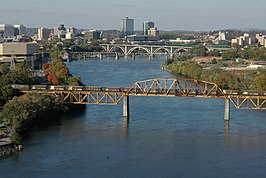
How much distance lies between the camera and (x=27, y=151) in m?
12.1

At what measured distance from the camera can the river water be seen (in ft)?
35.4

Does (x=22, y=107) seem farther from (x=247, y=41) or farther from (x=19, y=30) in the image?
(x=19, y=30)

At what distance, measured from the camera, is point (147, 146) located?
1269 cm

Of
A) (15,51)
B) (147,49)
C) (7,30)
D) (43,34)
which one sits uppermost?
(7,30)

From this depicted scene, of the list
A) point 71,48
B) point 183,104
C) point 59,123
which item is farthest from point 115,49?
point 59,123

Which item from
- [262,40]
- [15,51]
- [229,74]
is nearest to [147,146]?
[229,74]

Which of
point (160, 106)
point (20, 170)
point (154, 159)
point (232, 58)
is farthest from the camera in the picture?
point (232, 58)

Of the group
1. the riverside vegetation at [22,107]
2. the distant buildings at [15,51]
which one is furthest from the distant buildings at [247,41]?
the riverside vegetation at [22,107]

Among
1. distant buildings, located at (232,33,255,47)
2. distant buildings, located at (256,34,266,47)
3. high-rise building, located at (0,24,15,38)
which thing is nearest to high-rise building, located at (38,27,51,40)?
high-rise building, located at (0,24,15,38)

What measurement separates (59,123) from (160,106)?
14.9 ft

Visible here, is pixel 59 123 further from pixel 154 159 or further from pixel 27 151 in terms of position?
pixel 154 159

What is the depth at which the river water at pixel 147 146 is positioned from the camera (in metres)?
10.8

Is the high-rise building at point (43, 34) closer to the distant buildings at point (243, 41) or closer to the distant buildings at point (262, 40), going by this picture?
the distant buildings at point (243, 41)

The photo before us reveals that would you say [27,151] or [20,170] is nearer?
[20,170]
